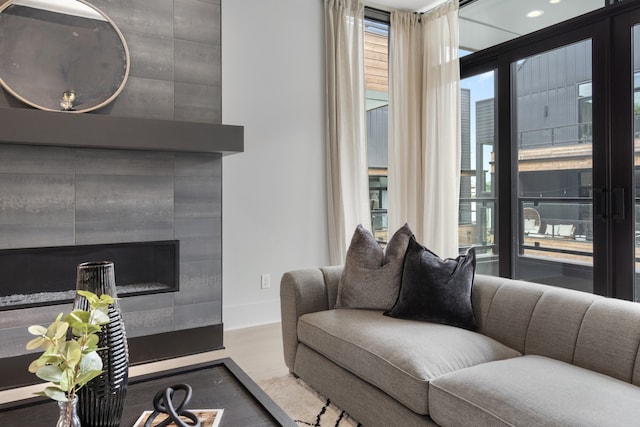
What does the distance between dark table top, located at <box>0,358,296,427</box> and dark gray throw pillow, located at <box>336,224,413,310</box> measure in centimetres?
93

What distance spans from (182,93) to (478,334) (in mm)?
2346

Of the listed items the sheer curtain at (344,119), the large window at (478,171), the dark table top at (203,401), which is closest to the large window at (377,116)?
the sheer curtain at (344,119)

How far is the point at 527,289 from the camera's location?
80.9 inches

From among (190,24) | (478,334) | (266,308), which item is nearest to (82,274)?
(478,334)

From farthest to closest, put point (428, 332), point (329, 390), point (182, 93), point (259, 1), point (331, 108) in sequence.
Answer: point (331, 108), point (259, 1), point (182, 93), point (329, 390), point (428, 332)

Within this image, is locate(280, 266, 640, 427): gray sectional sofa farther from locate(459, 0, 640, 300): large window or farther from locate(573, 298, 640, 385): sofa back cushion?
locate(459, 0, 640, 300): large window

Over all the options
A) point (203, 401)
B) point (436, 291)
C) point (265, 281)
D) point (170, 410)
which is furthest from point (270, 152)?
point (170, 410)

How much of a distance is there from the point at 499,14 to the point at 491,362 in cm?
312

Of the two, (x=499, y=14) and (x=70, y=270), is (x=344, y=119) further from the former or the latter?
(x=70, y=270)

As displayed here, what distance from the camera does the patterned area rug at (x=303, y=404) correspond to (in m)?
2.02

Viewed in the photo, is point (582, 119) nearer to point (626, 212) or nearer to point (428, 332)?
point (626, 212)

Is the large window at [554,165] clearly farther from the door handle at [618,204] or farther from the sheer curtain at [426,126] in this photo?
the sheer curtain at [426,126]

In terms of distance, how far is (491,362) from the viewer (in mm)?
1739

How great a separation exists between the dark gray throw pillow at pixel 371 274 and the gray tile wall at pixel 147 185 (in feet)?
3.54
